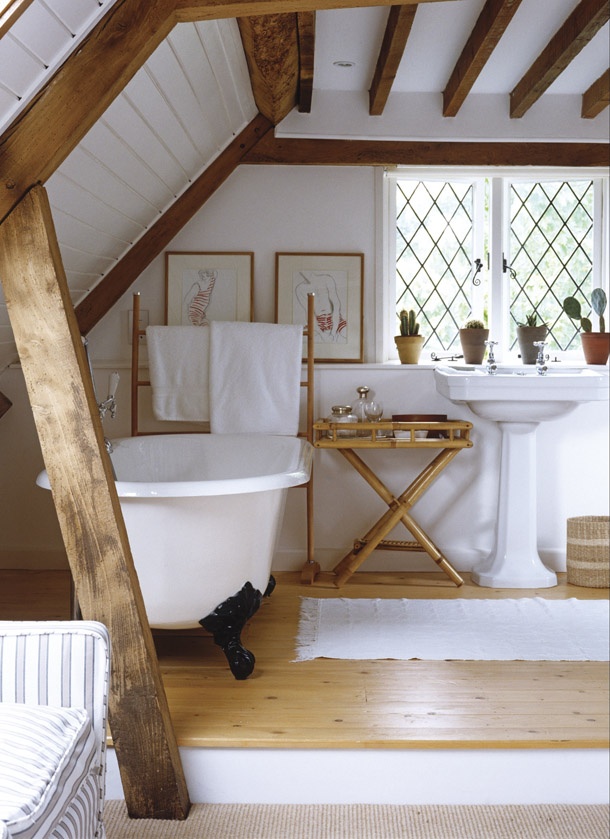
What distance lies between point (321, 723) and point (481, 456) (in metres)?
1.77

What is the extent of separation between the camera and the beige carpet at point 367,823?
1794 mm

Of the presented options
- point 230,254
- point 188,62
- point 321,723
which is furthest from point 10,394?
point 321,723

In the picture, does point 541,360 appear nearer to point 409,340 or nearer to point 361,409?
point 409,340

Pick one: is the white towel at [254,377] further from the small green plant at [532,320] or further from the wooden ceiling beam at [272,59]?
the small green plant at [532,320]

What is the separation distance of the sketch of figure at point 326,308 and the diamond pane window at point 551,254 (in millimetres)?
769

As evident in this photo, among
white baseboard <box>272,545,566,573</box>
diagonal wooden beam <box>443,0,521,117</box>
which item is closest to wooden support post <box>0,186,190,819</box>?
diagonal wooden beam <box>443,0,521,117</box>

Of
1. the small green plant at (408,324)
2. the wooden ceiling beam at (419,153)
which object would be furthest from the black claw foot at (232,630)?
the wooden ceiling beam at (419,153)

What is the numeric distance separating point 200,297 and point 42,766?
2.53 meters

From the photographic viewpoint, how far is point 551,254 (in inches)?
147

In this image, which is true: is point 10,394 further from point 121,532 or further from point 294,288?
point 121,532

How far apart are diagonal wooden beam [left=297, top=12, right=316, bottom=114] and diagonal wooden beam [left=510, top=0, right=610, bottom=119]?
2.66ft

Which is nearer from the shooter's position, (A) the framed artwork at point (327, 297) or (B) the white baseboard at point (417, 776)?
(B) the white baseboard at point (417, 776)

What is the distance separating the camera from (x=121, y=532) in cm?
175

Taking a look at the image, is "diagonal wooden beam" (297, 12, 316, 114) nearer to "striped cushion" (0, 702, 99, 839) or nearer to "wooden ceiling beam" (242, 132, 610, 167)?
"wooden ceiling beam" (242, 132, 610, 167)
